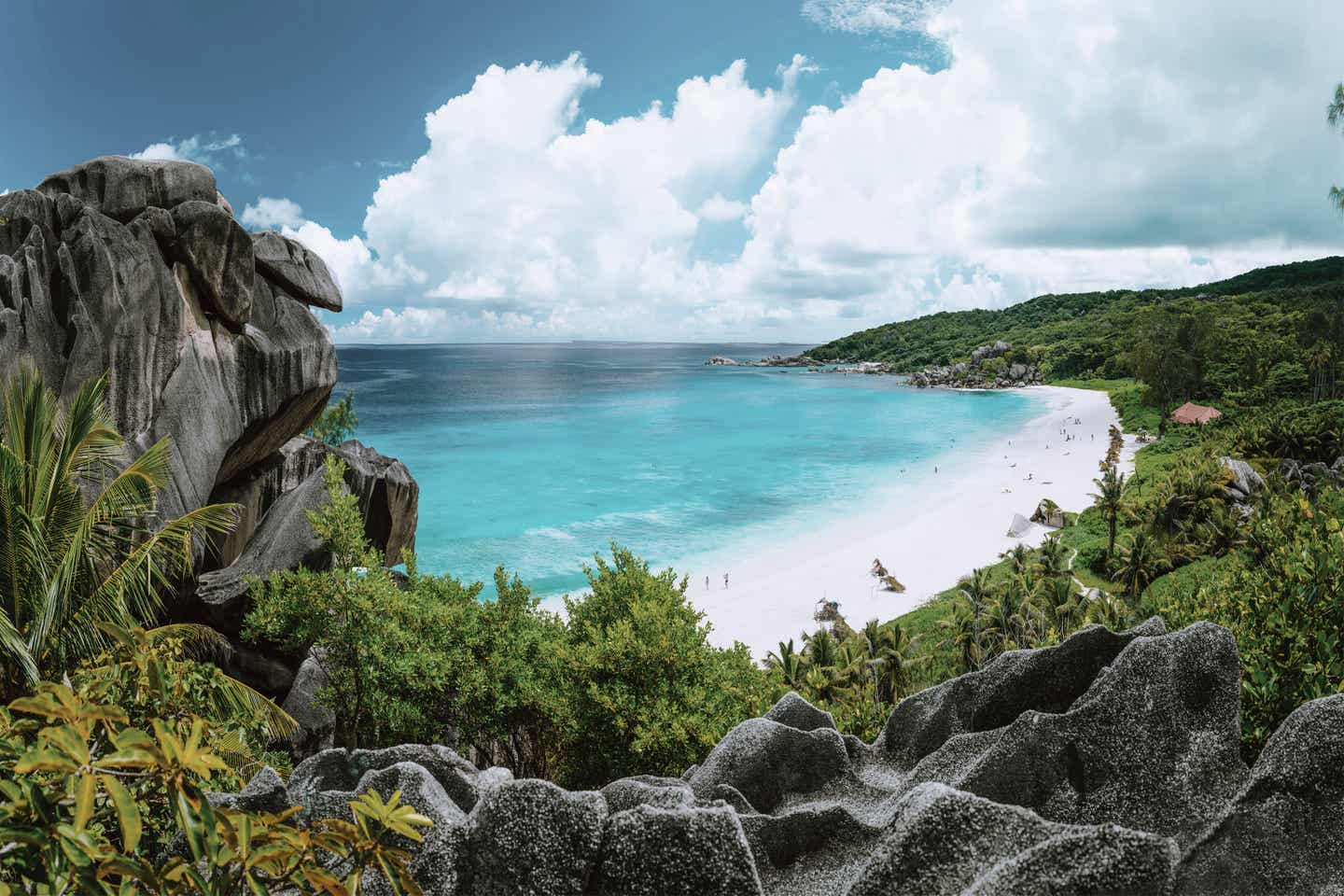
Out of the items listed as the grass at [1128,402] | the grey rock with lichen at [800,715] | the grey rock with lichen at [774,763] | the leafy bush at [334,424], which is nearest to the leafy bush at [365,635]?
the grey rock with lichen at [800,715]

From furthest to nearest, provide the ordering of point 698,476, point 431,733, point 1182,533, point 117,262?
point 698,476 → point 1182,533 → point 117,262 → point 431,733

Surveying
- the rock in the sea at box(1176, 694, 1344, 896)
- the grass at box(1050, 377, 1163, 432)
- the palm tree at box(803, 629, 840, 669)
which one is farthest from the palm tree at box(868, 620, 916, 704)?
the grass at box(1050, 377, 1163, 432)

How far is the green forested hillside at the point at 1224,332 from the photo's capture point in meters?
77.2

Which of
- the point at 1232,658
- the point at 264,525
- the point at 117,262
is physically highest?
the point at 117,262

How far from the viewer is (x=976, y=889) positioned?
3.79 m

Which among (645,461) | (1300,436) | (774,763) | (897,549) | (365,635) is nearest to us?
(774,763)

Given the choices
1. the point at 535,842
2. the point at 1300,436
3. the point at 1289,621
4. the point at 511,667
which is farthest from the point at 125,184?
the point at 1300,436

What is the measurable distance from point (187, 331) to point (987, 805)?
19973mm

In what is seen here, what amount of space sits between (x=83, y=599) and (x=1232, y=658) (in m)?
13.8

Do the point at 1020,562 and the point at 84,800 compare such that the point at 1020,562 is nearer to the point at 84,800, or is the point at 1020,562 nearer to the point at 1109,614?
the point at 1109,614

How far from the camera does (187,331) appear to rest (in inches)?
677

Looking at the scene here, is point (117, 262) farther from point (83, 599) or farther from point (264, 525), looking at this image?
point (83, 599)

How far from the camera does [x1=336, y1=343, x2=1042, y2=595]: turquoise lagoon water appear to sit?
2026 inches

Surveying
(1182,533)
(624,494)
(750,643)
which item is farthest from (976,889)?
(624,494)
